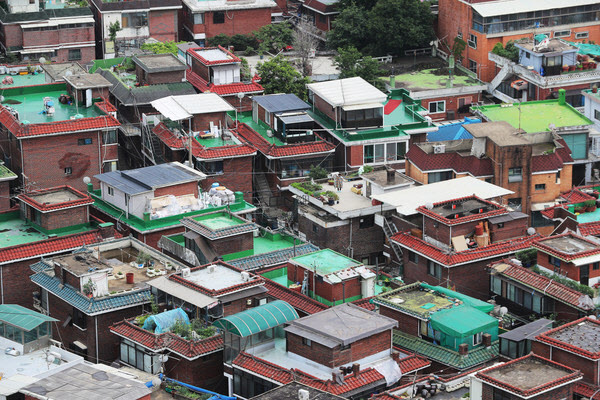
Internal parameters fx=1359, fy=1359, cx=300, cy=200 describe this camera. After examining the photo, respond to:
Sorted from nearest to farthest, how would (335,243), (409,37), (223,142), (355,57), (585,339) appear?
(585,339)
(335,243)
(223,142)
(355,57)
(409,37)

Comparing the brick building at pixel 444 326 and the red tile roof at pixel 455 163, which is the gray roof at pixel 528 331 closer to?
the brick building at pixel 444 326

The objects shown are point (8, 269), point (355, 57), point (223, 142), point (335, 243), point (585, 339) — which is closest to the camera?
point (585, 339)

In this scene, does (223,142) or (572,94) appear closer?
(223,142)

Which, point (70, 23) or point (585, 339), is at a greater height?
point (70, 23)

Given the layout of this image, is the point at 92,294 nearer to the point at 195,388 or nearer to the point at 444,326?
the point at 195,388

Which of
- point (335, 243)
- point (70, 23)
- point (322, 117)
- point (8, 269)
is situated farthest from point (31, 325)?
point (70, 23)

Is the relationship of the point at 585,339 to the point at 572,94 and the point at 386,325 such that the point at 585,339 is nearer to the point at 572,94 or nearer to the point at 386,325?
the point at 386,325

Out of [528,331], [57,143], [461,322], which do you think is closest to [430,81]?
[57,143]
